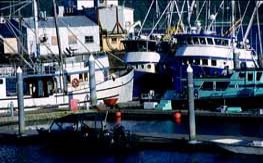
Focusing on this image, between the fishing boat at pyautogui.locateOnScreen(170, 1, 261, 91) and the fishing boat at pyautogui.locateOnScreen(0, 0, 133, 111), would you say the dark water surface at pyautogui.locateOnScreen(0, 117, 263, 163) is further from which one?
the fishing boat at pyautogui.locateOnScreen(170, 1, 261, 91)

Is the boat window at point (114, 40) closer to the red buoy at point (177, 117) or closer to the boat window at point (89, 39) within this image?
the boat window at point (89, 39)

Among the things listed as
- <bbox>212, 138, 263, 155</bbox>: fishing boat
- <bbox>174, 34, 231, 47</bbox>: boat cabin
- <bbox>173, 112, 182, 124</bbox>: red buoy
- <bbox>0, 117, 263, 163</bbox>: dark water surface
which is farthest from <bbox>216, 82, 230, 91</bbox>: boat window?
<bbox>212, 138, 263, 155</bbox>: fishing boat

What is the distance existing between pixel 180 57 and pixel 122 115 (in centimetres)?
1656

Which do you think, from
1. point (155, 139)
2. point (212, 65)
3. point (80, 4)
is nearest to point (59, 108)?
point (155, 139)

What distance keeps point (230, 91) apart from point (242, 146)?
57.4 ft

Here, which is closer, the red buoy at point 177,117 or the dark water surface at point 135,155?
the dark water surface at point 135,155

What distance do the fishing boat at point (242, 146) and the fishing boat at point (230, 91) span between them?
577 inches

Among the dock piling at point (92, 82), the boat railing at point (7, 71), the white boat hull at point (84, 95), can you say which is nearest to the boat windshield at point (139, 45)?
the white boat hull at point (84, 95)

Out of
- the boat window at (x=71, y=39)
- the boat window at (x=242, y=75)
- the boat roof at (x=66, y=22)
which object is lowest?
the boat window at (x=242, y=75)

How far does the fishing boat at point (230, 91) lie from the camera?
61.2 meters

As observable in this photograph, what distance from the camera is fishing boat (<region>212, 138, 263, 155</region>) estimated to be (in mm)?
44188

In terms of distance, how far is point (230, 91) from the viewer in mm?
61969

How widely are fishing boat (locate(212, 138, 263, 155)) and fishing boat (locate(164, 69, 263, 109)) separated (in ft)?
48.1

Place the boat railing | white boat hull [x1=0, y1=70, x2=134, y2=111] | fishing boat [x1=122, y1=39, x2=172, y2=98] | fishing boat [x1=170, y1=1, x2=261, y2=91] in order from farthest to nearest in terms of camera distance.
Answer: fishing boat [x1=122, y1=39, x2=172, y2=98]
fishing boat [x1=170, y1=1, x2=261, y2=91]
the boat railing
white boat hull [x1=0, y1=70, x2=134, y2=111]
